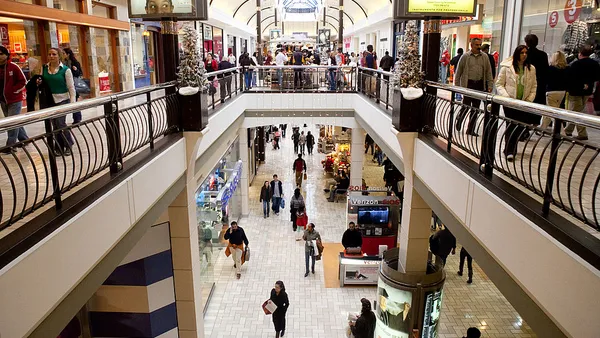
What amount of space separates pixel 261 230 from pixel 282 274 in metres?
3.46

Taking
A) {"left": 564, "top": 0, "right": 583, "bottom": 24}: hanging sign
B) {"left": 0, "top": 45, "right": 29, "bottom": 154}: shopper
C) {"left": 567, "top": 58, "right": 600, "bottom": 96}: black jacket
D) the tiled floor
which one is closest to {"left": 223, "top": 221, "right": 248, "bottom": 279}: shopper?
the tiled floor

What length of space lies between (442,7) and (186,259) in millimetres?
6094

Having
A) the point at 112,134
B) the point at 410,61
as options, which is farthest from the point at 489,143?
the point at 112,134

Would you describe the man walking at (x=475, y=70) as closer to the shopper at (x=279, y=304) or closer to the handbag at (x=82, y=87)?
the shopper at (x=279, y=304)

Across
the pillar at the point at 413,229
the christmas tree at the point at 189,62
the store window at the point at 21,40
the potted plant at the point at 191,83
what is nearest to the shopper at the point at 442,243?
the pillar at the point at 413,229

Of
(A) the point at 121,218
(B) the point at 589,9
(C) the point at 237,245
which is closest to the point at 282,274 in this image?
(C) the point at 237,245

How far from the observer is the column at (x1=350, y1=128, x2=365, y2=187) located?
17.1 m

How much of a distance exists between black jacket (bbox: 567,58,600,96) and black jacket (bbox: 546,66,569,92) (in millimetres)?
59

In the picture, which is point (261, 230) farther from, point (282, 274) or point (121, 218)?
point (121, 218)

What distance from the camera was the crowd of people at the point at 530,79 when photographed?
5.79 m

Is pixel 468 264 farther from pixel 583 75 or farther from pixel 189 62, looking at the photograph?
pixel 189 62

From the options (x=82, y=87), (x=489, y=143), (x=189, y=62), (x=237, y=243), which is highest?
(x=189, y=62)

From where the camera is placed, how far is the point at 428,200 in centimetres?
655

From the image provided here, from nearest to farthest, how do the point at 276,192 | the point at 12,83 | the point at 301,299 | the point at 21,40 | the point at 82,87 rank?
the point at 12,83 < the point at 21,40 < the point at 301,299 < the point at 82,87 < the point at 276,192
